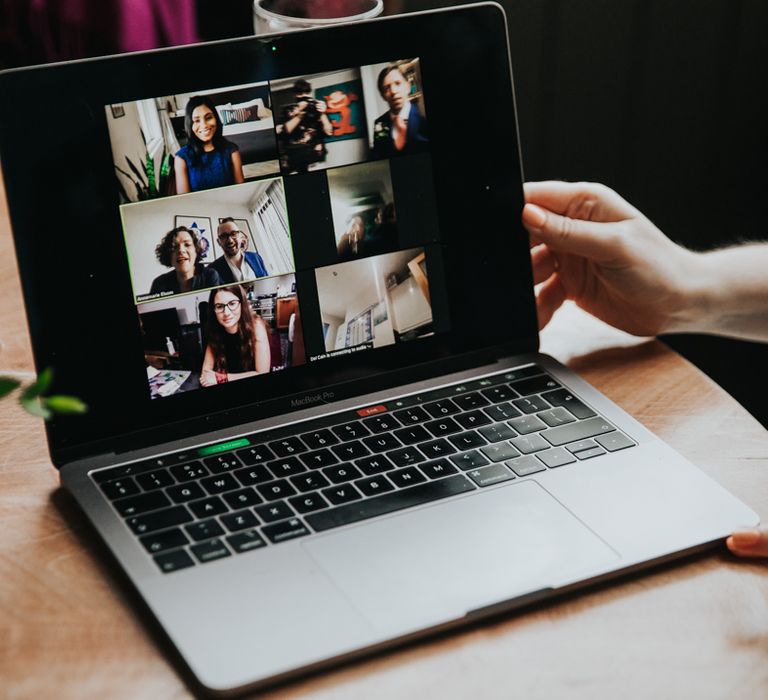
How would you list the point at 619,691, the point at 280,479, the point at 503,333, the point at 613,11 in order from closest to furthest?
the point at 619,691, the point at 280,479, the point at 503,333, the point at 613,11

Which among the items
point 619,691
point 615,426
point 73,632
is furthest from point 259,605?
point 615,426

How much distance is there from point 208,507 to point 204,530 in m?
0.02

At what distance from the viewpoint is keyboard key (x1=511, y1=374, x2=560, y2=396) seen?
2.72 ft

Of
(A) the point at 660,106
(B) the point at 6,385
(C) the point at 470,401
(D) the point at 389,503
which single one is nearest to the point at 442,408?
(C) the point at 470,401

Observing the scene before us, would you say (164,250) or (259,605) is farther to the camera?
(164,250)

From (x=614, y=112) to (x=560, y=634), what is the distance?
1241 millimetres

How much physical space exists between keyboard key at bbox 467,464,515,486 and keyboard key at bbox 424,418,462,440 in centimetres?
5

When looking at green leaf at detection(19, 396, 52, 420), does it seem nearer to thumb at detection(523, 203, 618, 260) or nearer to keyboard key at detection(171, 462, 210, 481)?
keyboard key at detection(171, 462, 210, 481)

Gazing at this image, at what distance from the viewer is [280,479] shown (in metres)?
0.71

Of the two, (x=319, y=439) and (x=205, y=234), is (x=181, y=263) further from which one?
(x=319, y=439)

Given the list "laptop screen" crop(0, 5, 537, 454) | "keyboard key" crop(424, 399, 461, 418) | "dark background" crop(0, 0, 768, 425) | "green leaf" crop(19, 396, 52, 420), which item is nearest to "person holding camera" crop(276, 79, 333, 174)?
"laptop screen" crop(0, 5, 537, 454)

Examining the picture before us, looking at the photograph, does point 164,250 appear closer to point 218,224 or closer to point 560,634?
point 218,224

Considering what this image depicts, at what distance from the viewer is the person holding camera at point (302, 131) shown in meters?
0.76

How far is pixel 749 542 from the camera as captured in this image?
672 mm
